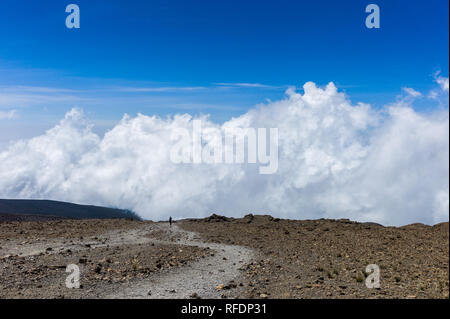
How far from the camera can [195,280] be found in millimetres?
15695

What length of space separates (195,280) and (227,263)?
14.8 feet

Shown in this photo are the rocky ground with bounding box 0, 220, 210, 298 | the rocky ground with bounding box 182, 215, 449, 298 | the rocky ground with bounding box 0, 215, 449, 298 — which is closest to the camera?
the rocky ground with bounding box 182, 215, 449, 298

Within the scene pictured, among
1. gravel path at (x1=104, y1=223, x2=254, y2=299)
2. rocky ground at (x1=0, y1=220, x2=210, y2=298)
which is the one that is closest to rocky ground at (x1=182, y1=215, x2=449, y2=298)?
gravel path at (x1=104, y1=223, x2=254, y2=299)

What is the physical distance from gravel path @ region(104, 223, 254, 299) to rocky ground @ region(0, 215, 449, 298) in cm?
5

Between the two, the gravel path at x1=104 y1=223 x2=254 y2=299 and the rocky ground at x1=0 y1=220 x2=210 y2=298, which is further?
the rocky ground at x1=0 y1=220 x2=210 y2=298

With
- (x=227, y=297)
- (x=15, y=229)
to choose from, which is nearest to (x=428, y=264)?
(x=227, y=297)

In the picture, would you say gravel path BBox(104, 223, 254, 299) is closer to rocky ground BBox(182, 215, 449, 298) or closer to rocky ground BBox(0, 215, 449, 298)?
rocky ground BBox(0, 215, 449, 298)

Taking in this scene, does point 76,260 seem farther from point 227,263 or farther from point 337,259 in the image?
point 337,259

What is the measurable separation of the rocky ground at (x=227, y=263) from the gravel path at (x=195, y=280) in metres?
0.05

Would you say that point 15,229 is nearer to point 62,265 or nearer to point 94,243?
point 94,243

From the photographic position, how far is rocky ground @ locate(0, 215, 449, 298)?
13.5 meters

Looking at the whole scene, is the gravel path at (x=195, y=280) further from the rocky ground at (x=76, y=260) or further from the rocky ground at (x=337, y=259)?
the rocky ground at (x=337, y=259)
